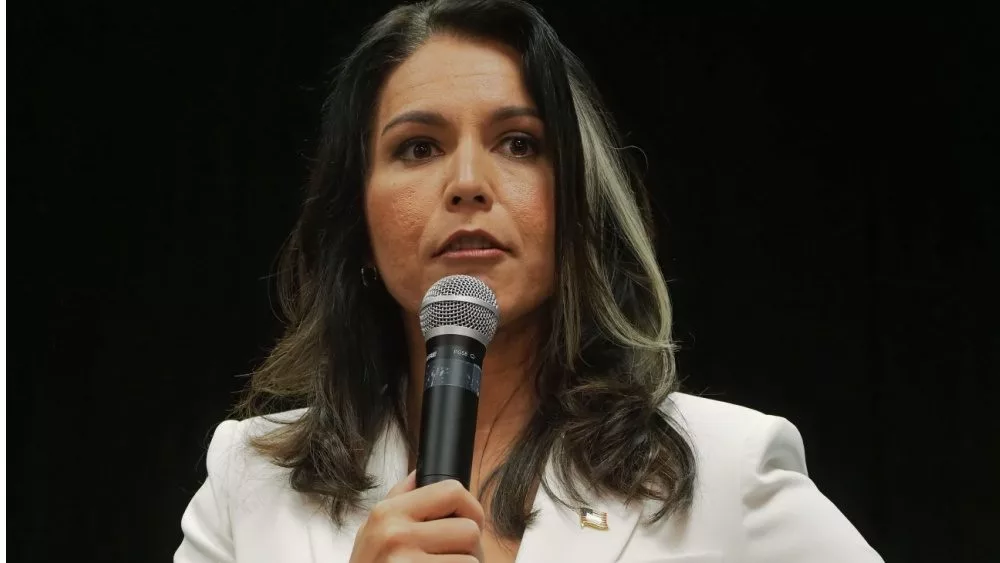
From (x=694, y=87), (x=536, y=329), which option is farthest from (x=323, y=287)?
(x=694, y=87)

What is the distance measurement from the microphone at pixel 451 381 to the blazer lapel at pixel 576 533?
1.32ft

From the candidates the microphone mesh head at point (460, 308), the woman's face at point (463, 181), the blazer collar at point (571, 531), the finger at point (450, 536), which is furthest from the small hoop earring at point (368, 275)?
the finger at point (450, 536)

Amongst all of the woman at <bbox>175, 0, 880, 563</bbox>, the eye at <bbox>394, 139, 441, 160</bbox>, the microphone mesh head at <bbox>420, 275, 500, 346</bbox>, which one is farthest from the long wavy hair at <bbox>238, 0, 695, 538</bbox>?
the microphone mesh head at <bbox>420, 275, 500, 346</bbox>

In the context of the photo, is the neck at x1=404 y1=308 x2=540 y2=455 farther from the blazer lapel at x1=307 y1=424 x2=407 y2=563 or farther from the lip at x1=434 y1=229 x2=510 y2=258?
the lip at x1=434 y1=229 x2=510 y2=258

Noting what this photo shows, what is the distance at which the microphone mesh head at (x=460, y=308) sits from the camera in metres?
1.47

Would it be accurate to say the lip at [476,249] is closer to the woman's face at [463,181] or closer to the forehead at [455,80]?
the woman's face at [463,181]

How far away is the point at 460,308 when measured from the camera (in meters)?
1.49

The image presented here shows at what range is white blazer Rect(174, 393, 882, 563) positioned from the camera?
5.70 feet

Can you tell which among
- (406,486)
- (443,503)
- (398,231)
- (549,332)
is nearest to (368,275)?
(398,231)

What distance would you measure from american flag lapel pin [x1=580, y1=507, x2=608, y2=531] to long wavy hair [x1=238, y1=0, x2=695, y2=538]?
0.03 m

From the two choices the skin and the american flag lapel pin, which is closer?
the american flag lapel pin

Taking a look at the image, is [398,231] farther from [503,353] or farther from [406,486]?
[406,486]

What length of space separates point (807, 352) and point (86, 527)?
1.53 meters

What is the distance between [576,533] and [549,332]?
0.43m
